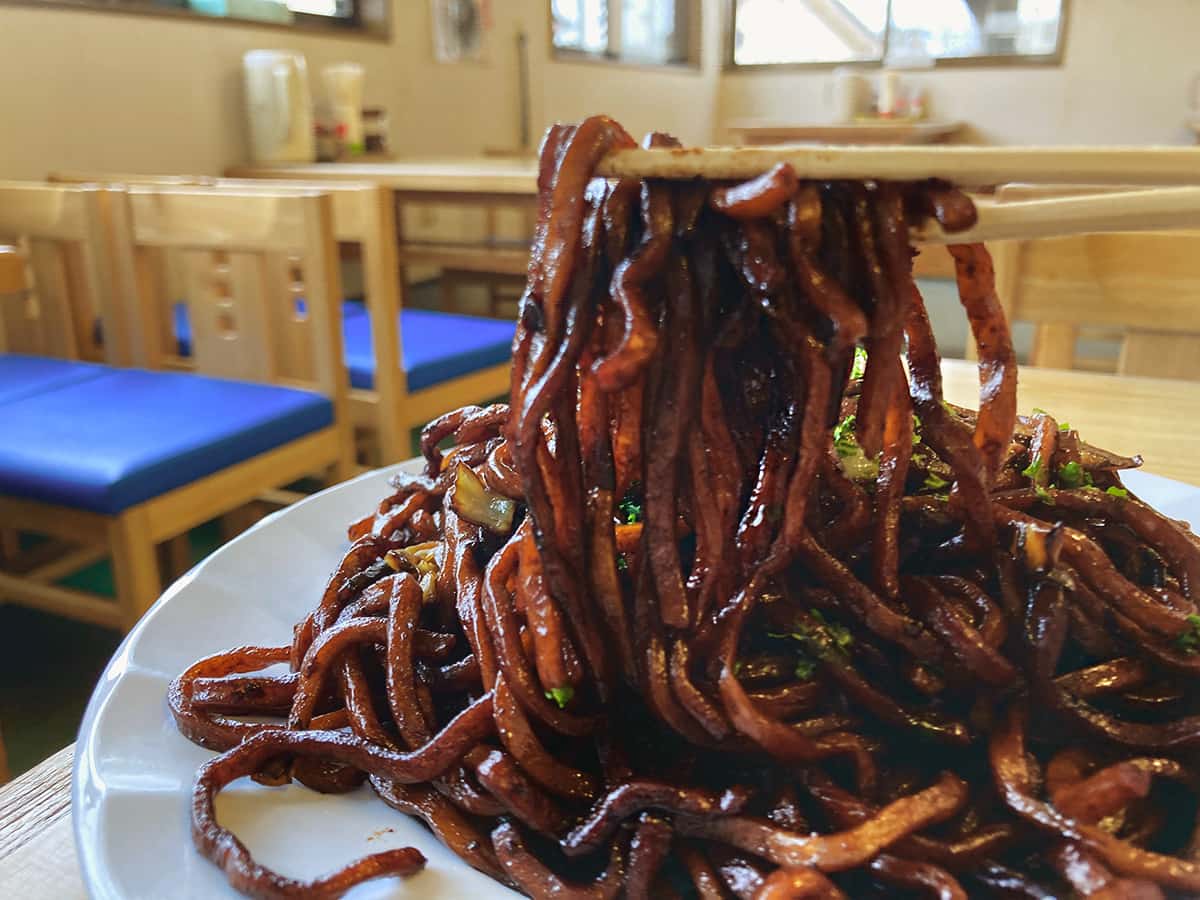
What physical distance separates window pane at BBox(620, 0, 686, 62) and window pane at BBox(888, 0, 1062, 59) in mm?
2151

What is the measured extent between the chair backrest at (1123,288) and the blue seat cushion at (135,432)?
192 centimetres

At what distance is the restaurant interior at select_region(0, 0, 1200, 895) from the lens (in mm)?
2213

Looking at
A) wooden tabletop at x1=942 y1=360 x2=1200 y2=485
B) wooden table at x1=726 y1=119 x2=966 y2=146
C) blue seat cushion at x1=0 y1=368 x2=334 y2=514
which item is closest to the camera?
wooden tabletop at x1=942 y1=360 x2=1200 y2=485

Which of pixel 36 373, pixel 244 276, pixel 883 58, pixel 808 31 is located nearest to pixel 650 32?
pixel 808 31

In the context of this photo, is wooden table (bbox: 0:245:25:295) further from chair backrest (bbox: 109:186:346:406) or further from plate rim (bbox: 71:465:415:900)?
plate rim (bbox: 71:465:415:900)

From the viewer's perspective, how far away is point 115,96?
14.4 ft

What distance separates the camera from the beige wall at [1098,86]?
852 cm

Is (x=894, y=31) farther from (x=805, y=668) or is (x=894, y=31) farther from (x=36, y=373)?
(x=805, y=668)

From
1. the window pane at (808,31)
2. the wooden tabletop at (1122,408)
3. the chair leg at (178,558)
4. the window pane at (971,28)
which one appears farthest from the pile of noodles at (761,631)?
the window pane at (808,31)

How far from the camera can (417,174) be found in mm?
4336

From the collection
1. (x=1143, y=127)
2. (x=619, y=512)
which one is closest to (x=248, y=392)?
(x=619, y=512)

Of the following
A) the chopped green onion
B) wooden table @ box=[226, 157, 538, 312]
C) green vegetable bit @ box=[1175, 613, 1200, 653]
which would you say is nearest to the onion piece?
the chopped green onion

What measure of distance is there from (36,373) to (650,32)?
25.3 feet

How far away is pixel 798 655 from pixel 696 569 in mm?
146
